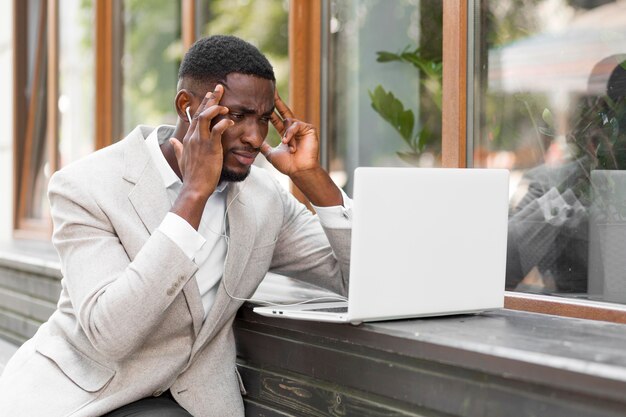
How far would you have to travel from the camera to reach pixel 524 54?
301cm

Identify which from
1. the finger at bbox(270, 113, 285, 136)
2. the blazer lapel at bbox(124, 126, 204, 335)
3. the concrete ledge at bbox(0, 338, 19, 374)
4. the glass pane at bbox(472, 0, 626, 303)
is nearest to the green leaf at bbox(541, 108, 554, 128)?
the glass pane at bbox(472, 0, 626, 303)

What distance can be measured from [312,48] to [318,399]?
2.05m

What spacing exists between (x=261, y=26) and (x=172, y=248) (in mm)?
2544

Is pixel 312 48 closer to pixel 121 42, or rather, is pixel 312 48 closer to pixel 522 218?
pixel 522 218

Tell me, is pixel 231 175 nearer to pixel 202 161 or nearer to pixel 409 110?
pixel 202 161

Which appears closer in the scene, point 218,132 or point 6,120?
point 218,132

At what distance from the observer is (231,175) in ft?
8.24

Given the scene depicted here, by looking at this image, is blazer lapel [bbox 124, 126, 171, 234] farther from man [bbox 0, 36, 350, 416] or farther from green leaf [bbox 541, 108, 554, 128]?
green leaf [bbox 541, 108, 554, 128]

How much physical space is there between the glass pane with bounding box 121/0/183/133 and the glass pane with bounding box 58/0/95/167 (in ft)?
0.99

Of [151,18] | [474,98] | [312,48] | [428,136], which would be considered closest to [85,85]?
[151,18]

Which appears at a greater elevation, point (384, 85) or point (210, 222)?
point (384, 85)

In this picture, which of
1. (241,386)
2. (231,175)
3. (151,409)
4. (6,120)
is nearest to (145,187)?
(231,175)

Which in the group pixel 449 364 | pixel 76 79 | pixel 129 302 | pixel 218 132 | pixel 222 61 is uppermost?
pixel 76 79

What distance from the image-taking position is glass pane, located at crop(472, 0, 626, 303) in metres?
2.66
